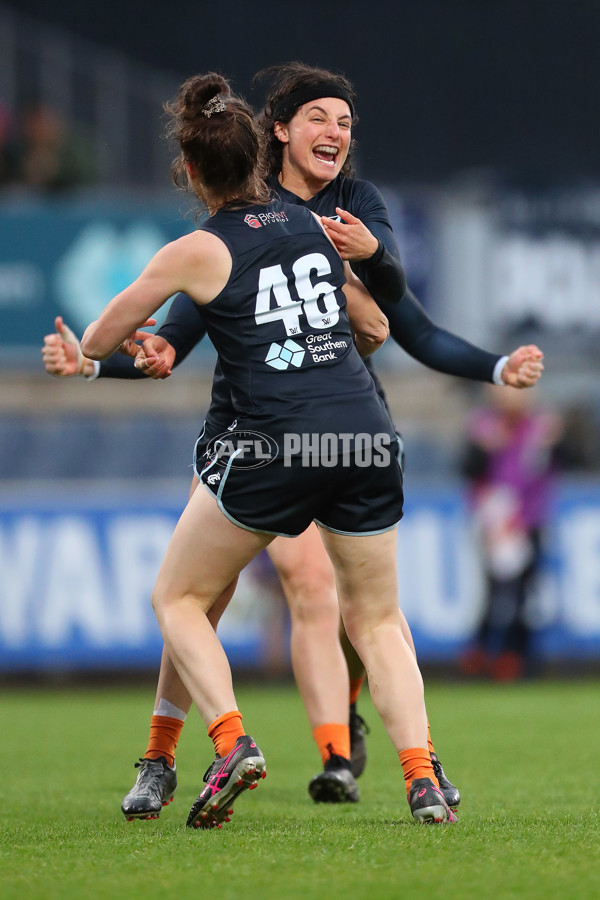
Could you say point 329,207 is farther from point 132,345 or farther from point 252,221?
point 132,345

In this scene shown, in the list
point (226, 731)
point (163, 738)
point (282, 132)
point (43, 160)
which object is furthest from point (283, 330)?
point (43, 160)

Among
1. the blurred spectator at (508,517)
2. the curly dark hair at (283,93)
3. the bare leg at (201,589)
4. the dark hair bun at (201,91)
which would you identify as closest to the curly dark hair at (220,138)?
the dark hair bun at (201,91)

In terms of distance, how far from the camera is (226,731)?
135 inches

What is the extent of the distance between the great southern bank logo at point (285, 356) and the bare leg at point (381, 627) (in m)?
0.47

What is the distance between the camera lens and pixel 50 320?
11.4 meters

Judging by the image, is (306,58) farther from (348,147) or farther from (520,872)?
(520,872)

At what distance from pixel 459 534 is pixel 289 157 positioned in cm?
544

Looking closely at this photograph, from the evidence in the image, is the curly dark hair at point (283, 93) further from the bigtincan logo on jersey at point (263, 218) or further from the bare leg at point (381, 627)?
the bare leg at point (381, 627)

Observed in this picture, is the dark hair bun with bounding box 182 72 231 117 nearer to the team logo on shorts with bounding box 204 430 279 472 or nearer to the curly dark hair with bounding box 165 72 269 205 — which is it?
the curly dark hair with bounding box 165 72 269 205

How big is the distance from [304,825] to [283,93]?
2149mm

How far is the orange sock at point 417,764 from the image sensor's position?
11.4 feet

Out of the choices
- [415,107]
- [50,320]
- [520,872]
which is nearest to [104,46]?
[415,107]

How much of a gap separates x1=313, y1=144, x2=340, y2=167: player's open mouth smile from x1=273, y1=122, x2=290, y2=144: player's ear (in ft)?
0.38

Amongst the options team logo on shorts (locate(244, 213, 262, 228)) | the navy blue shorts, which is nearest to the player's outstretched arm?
team logo on shorts (locate(244, 213, 262, 228))
